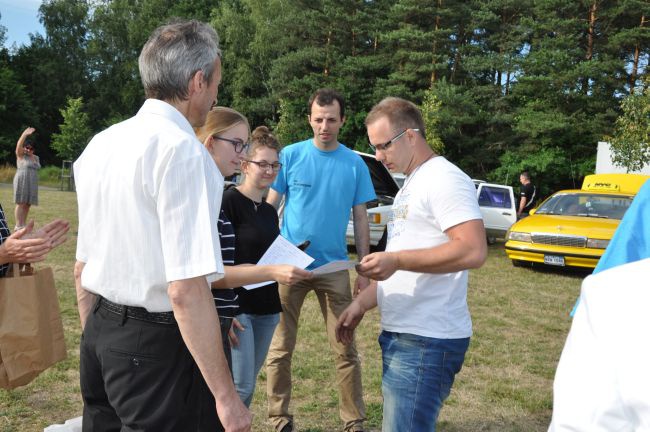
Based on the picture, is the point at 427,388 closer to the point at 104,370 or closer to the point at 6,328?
the point at 104,370

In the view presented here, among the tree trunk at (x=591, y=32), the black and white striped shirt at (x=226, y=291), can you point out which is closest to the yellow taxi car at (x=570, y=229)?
the black and white striped shirt at (x=226, y=291)

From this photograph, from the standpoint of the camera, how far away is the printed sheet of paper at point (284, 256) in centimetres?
280

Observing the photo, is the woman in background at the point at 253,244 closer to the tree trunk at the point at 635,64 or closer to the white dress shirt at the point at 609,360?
the white dress shirt at the point at 609,360

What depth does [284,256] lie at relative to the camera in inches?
112

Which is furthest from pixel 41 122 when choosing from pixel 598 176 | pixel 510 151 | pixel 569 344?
pixel 569 344

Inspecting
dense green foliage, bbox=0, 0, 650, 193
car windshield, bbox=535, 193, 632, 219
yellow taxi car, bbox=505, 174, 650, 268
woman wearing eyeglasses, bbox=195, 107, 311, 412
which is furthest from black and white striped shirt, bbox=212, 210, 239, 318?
dense green foliage, bbox=0, 0, 650, 193

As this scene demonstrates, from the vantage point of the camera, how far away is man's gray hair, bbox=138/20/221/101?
1816 mm

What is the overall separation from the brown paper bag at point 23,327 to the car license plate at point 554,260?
29.1 feet

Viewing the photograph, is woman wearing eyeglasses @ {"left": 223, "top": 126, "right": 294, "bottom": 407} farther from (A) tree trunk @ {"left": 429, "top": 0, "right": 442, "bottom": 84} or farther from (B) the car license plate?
(A) tree trunk @ {"left": 429, "top": 0, "right": 442, "bottom": 84}

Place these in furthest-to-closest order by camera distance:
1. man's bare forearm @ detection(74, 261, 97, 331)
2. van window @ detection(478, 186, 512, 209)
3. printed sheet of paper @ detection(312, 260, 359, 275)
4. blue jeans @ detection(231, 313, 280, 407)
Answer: van window @ detection(478, 186, 512, 209) → blue jeans @ detection(231, 313, 280, 407) → printed sheet of paper @ detection(312, 260, 359, 275) → man's bare forearm @ detection(74, 261, 97, 331)

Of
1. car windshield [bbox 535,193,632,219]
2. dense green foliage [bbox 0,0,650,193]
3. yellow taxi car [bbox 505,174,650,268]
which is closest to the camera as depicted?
yellow taxi car [bbox 505,174,650,268]

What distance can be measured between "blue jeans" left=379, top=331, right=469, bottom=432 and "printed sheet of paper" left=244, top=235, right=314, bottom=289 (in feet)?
2.04

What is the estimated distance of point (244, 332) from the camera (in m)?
3.19

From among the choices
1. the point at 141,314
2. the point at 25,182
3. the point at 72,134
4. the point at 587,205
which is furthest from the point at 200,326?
the point at 72,134
